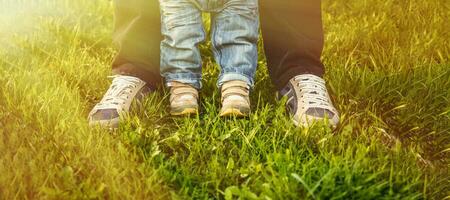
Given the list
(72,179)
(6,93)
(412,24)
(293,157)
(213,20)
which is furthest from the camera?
(412,24)

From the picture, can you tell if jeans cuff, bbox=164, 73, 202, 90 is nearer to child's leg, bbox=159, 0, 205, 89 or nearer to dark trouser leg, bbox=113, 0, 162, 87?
child's leg, bbox=159, 0, 205, 89

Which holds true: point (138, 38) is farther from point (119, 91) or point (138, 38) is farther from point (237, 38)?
point (237, 38)

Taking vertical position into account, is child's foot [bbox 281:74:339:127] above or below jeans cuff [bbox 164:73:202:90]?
below

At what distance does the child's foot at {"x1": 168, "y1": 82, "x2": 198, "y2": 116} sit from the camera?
2.61 metres

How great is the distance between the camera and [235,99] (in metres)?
2.58

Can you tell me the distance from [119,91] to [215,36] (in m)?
0.48

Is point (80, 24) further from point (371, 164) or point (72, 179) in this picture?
point (371, 164)

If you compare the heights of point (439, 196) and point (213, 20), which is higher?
point (213, 20)

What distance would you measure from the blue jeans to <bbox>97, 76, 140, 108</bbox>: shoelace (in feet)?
0.57

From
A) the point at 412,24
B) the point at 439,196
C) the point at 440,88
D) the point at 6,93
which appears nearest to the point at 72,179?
the point at 6,93

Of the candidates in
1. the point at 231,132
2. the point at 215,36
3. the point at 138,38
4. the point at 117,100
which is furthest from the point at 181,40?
the point at 231,132

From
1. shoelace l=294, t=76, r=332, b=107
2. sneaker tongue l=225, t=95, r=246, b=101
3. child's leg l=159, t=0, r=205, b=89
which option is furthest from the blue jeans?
shoelace l=294, t=76, r=332, b=107

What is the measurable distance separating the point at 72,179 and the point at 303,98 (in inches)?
42.0

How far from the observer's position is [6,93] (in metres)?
2.62
